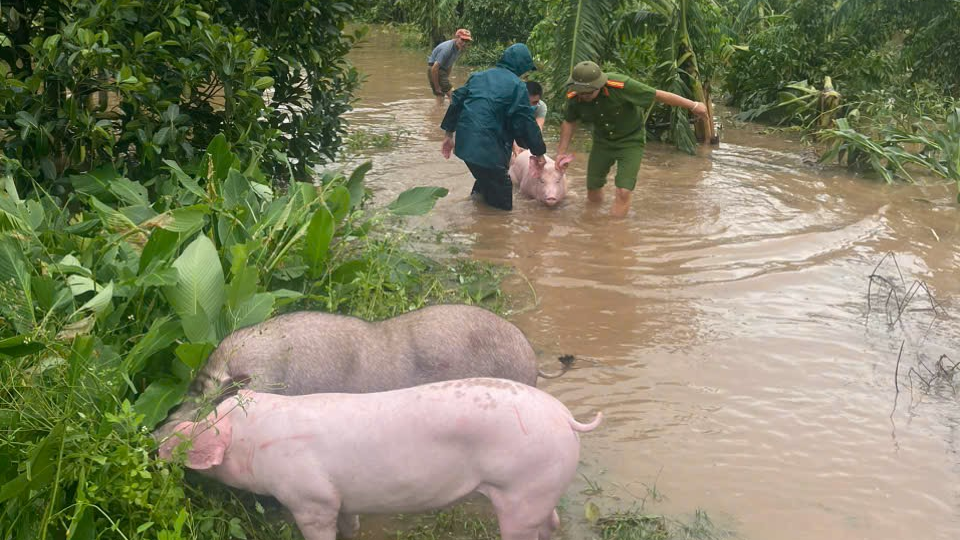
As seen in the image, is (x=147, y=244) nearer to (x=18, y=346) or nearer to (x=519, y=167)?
(x=18, y=346)

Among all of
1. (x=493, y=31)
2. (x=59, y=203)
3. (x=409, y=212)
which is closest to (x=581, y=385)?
(x=409, y=212)

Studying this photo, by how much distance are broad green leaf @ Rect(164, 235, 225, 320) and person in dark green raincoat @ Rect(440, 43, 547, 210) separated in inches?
169

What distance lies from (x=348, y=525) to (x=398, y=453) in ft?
1.74

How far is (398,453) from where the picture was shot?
10.7 ft

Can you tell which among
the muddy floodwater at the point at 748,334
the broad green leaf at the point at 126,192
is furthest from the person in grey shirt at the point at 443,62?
the broad green leaf at the point at 126,192

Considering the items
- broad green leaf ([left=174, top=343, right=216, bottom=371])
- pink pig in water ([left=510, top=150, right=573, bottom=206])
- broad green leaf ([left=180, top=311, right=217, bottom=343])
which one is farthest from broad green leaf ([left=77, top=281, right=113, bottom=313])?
pink pig in water ([left=510, top=150, right=573, bottom=206])

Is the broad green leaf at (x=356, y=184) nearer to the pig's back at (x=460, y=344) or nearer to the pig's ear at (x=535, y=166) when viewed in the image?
the pig's back at (x=460, y=344)

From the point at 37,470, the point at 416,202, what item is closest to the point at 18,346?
the point at 37,470

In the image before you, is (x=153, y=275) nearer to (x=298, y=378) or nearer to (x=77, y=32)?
(x=298, y=378)

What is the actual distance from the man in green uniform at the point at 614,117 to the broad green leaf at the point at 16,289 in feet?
17.5

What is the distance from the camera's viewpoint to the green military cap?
8.00m

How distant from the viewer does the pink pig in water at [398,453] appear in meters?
3.22

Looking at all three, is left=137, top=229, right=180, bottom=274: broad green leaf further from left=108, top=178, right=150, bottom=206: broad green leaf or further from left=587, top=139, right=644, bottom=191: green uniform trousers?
left=587, top=139, right=644, bottom=191: green uniform trousers

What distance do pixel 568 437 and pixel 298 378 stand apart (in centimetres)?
112
